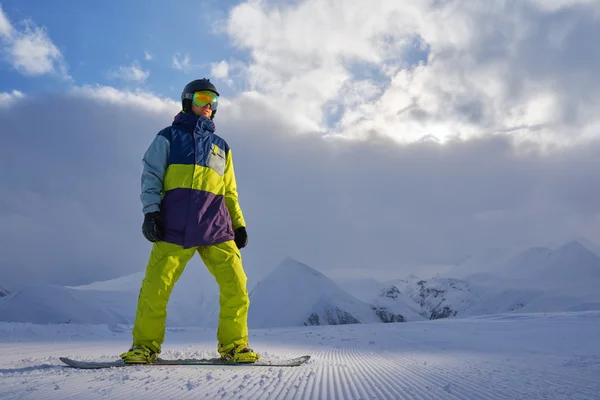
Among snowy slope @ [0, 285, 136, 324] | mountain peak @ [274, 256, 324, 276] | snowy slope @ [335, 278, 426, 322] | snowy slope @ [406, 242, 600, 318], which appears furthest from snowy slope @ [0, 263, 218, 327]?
snowy slope @ [406, 242, 600, 318]

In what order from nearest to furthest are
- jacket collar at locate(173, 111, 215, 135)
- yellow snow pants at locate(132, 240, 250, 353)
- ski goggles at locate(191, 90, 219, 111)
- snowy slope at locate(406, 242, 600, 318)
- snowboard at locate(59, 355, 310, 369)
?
snowboard at locate(59, 355, 310, 369), yellow snow pants at locate(132, 240, 250, 353), jacket collar at locate(173, 111, 215, 135), ski goggles at locate(191, 90, 219, 111), snowy slope at locate(406, 242, 600, 318)

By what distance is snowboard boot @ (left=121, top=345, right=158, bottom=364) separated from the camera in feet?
11.3

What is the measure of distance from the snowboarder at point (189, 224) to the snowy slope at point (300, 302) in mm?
33484

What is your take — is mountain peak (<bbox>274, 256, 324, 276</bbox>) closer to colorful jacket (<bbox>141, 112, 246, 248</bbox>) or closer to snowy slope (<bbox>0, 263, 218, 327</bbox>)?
snowy slope (<bbox>0, 263, 218, 327</bbox>)

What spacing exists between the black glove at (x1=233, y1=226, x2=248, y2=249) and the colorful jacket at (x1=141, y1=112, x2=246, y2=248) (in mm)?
297

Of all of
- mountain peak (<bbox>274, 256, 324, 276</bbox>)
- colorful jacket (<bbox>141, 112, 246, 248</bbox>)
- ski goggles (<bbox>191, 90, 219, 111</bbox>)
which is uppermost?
mountain peak (<bbox>274, 256, 324, 276</bbox>)

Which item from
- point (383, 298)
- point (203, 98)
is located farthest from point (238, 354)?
point (383, 298)

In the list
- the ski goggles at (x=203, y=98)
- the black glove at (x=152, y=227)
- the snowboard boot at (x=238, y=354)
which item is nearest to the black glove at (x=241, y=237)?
the black glove at (x=152, y=227)

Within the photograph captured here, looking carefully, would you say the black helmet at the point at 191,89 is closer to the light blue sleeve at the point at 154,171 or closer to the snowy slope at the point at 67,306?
the light blue sleeve at the point at 154,171

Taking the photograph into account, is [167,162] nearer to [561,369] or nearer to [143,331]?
[143,331]

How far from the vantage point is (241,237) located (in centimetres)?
464

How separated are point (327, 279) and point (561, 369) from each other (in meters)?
40.8

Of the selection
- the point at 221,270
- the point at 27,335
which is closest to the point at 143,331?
the point at 221,270

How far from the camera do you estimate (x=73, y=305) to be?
2416 centimetres
